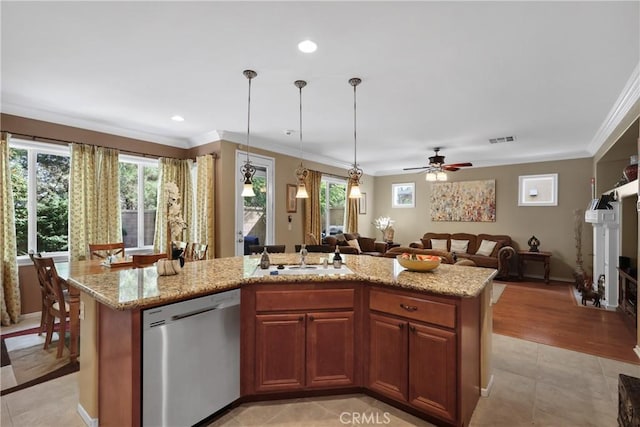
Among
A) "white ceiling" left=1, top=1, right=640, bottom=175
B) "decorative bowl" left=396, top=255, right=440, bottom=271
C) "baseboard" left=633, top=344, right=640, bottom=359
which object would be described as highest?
"white ceiling" left=1, top=1, right=640, bottom=175

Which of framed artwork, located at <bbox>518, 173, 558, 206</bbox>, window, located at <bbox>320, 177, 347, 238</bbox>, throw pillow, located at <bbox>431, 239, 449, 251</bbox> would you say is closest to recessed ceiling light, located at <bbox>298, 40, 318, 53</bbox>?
window, located at <bbox>320, 177, 347, 238</bbox>

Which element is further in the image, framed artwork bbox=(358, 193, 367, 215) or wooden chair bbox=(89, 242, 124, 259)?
framed artwork bbox=(358, 193, 367, 215)

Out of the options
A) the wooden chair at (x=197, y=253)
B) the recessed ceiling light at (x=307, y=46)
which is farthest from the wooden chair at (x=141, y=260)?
the recessed ceiling light at (x=307, y=46)

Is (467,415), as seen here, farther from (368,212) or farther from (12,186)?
(368,212)

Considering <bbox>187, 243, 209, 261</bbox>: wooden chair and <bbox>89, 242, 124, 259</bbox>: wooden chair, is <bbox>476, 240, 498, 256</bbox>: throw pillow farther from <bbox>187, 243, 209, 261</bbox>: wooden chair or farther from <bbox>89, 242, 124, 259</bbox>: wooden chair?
<bbox>89, 242, 124, 259</bbox>: wooden chair

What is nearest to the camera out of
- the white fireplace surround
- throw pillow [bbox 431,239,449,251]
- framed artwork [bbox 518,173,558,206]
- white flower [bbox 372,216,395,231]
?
the white fireplace surround

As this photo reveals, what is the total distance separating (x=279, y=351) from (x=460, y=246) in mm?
6347

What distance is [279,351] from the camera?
7.37 ft

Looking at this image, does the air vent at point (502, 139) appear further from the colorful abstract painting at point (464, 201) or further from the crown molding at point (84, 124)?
the crown molding at point (84, 124)

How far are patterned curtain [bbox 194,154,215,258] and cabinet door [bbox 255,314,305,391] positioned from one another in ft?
10.0

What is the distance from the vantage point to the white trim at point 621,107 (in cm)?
296

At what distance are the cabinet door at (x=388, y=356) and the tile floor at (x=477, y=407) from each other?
0.17 meters

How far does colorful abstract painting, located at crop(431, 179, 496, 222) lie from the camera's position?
24.6 ft

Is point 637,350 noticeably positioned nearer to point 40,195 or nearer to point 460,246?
point 460,246
